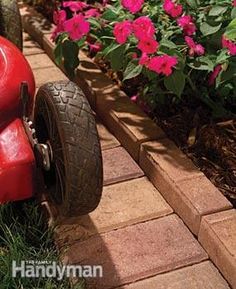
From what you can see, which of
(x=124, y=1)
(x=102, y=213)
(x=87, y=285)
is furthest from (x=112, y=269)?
(x=124, y=1)

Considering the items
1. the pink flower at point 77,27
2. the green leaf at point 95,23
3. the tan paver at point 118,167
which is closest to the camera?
the tan paver at point 118,167

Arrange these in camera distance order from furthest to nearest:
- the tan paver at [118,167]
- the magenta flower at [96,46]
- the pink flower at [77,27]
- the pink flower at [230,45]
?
the magenta flower at [96,46] → the pink flower at [77,27] → the tan paver at [118,167] → the pink flower at [230,45]

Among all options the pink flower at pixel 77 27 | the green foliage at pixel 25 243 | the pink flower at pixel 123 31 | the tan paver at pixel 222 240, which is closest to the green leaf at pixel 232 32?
the pink flower at pixel 123 31

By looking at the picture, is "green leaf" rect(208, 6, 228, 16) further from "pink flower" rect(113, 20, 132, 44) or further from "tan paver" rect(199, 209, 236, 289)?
"tan paver" rect(199, 209, 236, 289)

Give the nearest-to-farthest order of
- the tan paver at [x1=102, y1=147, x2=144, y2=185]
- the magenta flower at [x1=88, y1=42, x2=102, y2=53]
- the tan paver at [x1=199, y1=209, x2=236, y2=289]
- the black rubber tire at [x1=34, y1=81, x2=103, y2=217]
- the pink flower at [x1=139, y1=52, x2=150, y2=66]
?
the black rubber tire at [x1=34, y1=81, x2=103, y2=217] < the tan paver at [x1=199, y1=209, x2=236, y2=289] < the pink flower at [x1=139, y1=52, x2=150, y2=66] < the tan paver at [x1=102, y1=147, x2=144, y2=185] < the magenta flower at [x1=88, y1=42, x2=102, y2=53]

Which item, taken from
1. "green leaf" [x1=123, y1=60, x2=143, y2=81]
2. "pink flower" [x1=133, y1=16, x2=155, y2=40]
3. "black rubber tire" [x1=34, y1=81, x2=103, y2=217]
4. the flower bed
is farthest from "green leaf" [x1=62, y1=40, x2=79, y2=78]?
"black rubber tire" [x1=34, y1=81, x2=103, y2=217]

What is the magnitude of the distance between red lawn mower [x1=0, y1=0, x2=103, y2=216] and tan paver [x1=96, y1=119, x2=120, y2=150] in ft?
1.50

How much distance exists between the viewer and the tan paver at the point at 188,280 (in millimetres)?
1481

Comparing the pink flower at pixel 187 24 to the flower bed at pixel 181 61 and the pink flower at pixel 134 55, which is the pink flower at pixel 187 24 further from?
the pink flower at pixel 134 55

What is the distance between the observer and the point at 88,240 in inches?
62.7

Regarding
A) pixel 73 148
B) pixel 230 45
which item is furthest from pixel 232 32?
pixel 73 148

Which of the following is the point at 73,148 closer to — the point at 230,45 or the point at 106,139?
the point at 230,45

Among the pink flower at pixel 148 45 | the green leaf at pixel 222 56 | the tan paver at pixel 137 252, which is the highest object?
the pink flower at pixel 148 45

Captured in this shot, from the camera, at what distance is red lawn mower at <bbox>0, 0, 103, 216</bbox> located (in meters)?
1.36
